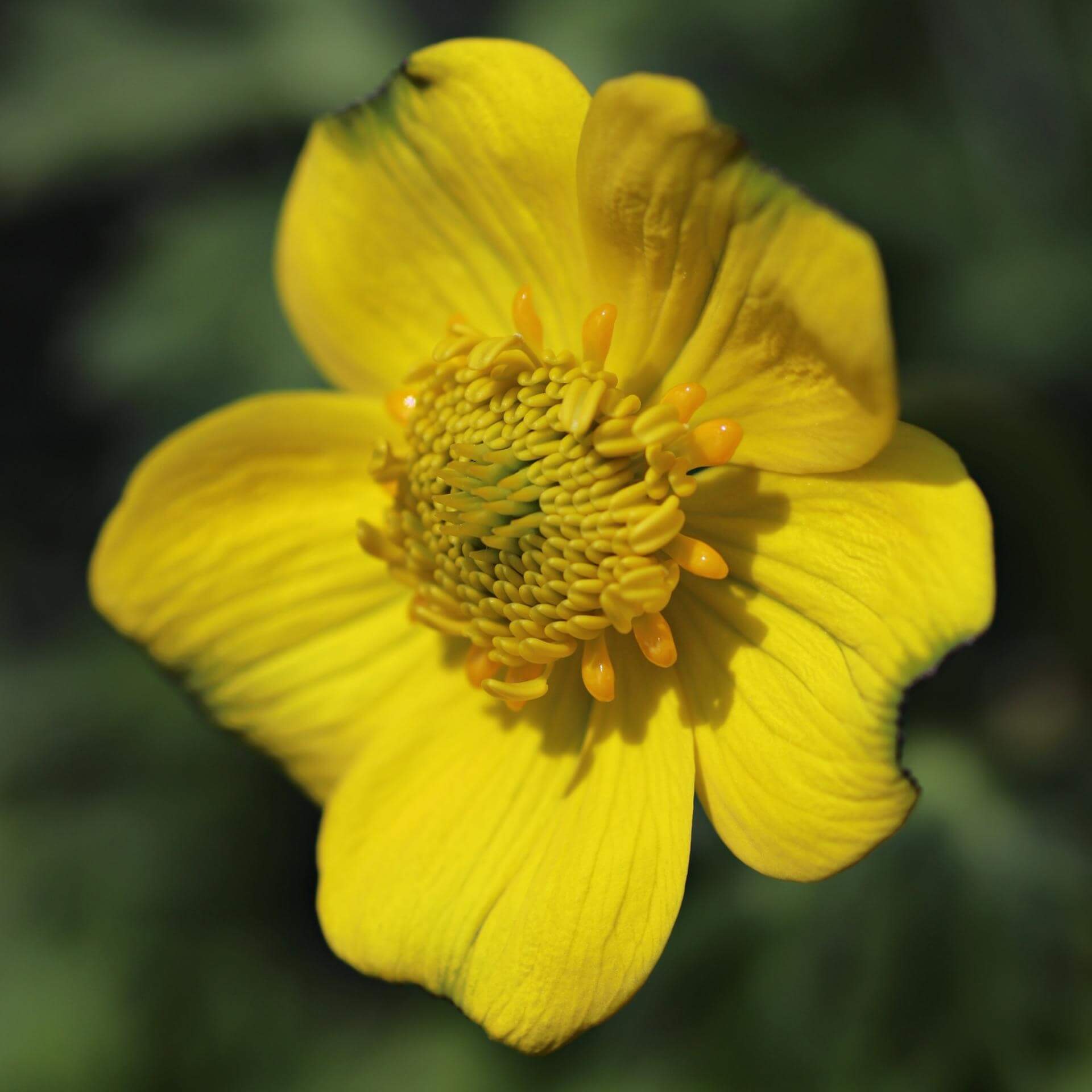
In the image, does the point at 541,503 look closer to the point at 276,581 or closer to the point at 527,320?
the point at 527,320

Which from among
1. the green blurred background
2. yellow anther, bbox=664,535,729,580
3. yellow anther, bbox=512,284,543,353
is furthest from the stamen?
the green blurred background

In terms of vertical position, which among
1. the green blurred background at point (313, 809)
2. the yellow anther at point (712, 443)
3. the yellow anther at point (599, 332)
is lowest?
the green blurred background at point (313, 809)

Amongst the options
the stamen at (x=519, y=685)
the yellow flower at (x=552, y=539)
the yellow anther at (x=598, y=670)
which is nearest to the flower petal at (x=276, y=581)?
the yellow flower at (x=552, y=539)

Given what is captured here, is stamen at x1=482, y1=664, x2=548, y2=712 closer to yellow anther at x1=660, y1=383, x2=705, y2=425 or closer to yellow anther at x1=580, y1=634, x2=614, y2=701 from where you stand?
yellow anther at x1=580, y1=634, x2=614, y2=701

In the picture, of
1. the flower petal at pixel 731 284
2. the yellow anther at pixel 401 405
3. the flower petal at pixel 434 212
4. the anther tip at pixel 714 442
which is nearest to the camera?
the flower petal at pixel 731 284

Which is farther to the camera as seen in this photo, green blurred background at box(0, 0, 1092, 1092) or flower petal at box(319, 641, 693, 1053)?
green blurred background at box(0, 0, 1092, 1092)

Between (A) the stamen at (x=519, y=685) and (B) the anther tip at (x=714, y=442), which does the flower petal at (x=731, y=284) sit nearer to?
(B) the anther tip at (x=714, y=442)
